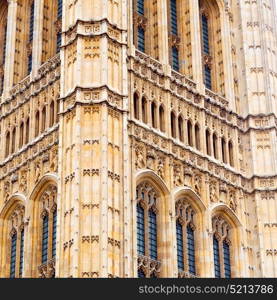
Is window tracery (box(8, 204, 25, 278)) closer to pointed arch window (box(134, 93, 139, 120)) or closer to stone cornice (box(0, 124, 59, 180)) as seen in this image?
stone cornice (box(0, 124, 59, 180))

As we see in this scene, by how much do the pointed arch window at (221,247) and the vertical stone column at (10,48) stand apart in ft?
36.5

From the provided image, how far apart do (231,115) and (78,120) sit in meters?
9.98

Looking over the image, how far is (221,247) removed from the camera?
4609 centimetres

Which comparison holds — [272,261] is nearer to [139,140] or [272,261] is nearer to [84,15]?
[139,140]

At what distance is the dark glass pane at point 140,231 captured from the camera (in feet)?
139

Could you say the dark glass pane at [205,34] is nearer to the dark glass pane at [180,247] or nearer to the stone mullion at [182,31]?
the stone mullion at [182,31]

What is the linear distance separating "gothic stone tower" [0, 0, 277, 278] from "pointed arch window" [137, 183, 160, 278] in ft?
0.16

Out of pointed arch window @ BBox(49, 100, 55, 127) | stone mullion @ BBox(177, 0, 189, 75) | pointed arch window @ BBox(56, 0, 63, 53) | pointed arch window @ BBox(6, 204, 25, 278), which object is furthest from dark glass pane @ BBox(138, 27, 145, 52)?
pointed arch window @ BBox(6, 204, 25, 278)

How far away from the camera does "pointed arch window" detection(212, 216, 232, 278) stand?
45.7 metres

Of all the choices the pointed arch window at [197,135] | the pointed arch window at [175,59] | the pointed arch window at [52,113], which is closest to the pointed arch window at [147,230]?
the pointed arch window at [197,135]

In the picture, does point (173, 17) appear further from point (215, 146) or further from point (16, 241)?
point (16, 241)

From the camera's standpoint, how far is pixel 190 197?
149 ft
